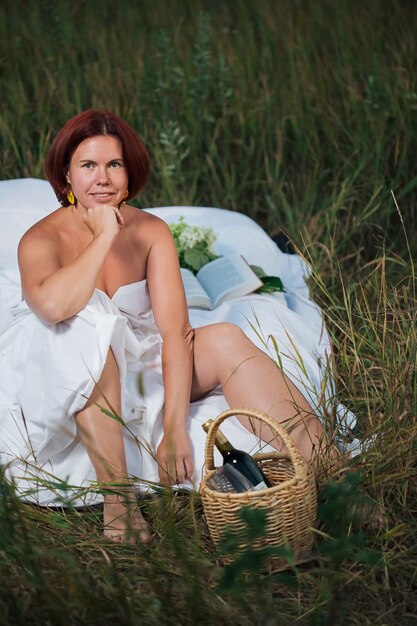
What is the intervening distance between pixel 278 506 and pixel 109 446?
569mm

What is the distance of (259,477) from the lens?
2.53 m

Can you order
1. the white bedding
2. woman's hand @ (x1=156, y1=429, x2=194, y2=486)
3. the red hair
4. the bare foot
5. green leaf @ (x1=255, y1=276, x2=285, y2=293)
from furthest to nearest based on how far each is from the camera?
green leaf @ (x1=255, y1=276, x2=285, y2=293), the white bedding, the red hair, woman's hand @ (x1=156, y1=429, x2=194, y2=486), the bare foot

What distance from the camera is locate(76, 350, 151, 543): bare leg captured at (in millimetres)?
2668

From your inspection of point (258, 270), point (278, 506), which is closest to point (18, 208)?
point (258, 270)

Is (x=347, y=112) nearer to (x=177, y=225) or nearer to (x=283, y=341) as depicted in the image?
(x=177, y=225)

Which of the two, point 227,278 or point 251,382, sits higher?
point 251,382

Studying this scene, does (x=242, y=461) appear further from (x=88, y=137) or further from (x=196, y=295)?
(x=196, y=295)

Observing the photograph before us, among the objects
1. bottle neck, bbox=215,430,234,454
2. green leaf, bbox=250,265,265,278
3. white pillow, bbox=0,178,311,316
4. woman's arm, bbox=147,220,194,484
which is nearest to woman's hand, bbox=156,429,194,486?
woman's arm, bbox=147,220,194,484

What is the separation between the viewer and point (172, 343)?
297 centimetres

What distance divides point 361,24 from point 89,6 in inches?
67.3

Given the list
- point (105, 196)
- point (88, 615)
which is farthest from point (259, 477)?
point (105, 196)

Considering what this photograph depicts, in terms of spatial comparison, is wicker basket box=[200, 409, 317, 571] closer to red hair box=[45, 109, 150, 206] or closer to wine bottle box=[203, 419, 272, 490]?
wine bottle box=[203, 419, 272, 490]

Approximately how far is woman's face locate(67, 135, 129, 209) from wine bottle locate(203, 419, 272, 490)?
85 cm

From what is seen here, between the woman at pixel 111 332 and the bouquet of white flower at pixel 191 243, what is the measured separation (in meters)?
→ 1.01
